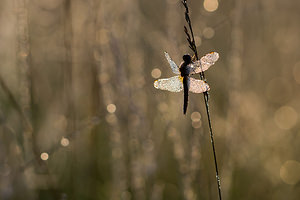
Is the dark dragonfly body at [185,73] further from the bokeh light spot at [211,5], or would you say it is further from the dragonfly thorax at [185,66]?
the bokeh light spot at [211,5]

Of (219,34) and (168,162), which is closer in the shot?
(168,162)

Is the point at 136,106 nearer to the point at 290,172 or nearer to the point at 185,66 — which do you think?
the point at 185,66

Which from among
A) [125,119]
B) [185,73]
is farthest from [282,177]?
[185,73]

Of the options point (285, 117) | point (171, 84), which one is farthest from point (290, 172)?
point (171, 84)

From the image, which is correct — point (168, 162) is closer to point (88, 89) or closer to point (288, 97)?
point (88, 89)

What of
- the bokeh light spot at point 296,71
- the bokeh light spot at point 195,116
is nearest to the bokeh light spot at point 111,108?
the bokeh light spot at point 195,116

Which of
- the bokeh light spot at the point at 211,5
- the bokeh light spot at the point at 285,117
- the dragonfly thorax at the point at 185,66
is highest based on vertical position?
the bokeh light spot at the point at 211,5

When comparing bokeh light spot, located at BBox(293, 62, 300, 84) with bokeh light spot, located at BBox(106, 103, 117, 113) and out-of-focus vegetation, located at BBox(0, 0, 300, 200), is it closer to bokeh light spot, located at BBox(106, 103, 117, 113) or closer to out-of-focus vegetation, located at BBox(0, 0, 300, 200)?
out-of-focus vegetation, located at BBox(0, 0, 300, 200)

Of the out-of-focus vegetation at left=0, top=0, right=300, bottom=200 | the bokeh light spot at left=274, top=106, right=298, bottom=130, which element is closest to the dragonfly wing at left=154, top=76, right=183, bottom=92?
the out-of-focus vegetation at left=0, top=0, right=300, bottom=200
